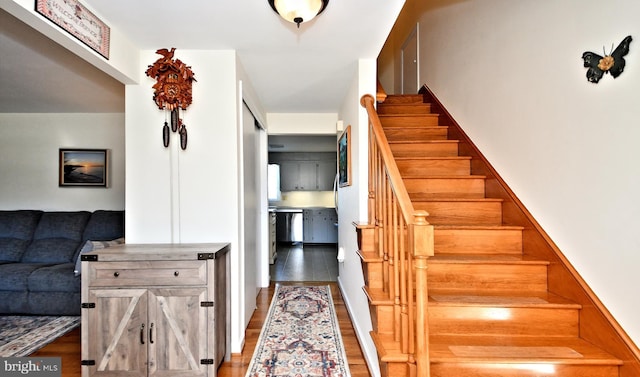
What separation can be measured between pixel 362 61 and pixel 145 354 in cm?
256

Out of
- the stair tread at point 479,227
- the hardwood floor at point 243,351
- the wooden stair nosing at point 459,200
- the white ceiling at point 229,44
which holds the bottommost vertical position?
the hardwood floor at point 243,351

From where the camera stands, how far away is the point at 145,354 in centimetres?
181

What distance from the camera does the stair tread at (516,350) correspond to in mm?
1383

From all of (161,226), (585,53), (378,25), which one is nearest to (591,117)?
(585,53)

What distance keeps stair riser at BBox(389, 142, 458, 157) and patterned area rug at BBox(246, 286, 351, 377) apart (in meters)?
1.72

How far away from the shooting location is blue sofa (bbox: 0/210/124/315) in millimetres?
2795

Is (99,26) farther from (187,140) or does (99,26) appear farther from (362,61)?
(362,61)

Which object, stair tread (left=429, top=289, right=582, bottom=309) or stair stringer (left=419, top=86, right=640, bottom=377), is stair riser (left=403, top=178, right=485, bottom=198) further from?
stair tread (left=429, top=289, right=582, bottom=309)

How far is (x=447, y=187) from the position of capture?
253 cm

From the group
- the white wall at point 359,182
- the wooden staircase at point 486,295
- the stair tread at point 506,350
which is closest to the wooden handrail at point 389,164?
the white wall at point 359,182

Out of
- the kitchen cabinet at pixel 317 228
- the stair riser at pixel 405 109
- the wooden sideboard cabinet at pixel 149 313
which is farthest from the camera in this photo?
the kitchen cabinet at pixel 317 228

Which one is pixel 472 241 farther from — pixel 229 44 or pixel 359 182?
pixel 229 44

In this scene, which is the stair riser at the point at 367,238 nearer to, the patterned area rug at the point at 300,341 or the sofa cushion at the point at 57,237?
the patterned area rug at the point at 300,341

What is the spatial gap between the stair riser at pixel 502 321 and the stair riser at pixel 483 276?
0.23 metres
